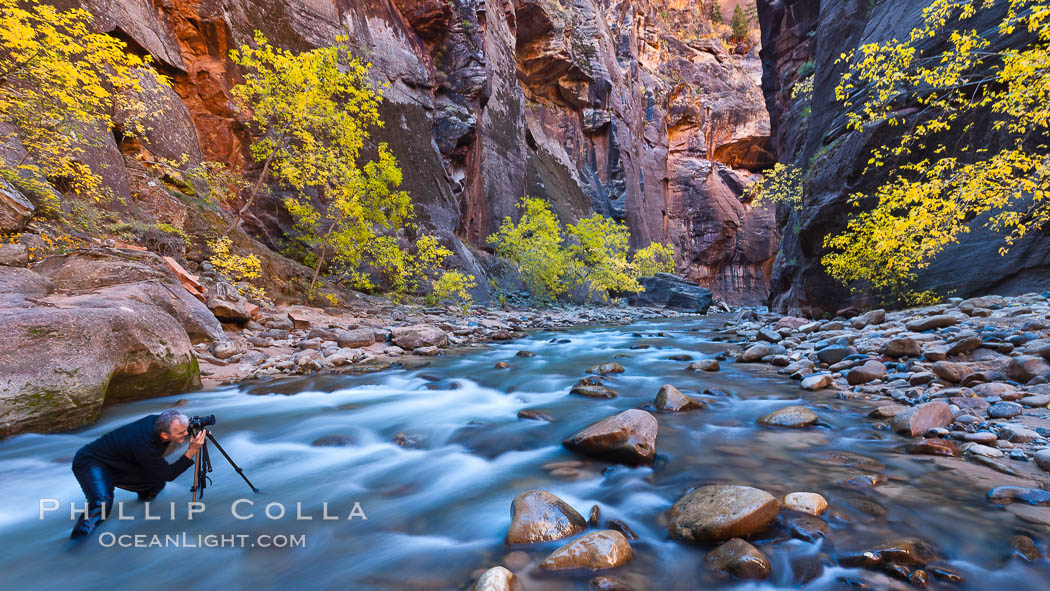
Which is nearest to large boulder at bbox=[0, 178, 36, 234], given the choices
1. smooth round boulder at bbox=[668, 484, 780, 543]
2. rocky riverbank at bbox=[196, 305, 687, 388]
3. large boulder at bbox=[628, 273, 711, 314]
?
rocky riverbank at bbox=[196, 305, 687, 388]

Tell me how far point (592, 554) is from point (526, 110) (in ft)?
122

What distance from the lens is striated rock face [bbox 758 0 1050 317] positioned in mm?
8594

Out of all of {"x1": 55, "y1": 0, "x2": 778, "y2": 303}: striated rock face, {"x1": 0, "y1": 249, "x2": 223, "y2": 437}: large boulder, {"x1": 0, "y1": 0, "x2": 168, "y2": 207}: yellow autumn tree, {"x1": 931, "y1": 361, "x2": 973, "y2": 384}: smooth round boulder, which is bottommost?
{"x1": 931, "y1": 361, "x2": 973, "y2": 384}: smooth round boulder

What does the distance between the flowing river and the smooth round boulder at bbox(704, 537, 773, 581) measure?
51 mm

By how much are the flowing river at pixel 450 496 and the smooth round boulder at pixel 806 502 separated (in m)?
0.08

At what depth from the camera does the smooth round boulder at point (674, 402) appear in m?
5.32

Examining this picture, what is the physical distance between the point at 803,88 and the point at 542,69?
2250 centimetres

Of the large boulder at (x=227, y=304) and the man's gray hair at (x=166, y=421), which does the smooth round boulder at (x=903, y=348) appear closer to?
the man's gray hair at (x=166, y=421)

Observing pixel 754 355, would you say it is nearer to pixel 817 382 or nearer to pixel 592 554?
pixel 817 382

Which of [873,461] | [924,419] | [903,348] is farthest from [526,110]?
[873,461]

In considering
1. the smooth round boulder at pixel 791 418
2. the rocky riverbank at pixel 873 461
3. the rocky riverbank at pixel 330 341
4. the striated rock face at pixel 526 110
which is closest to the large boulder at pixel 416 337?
the rocky riverbank at pixel 330 341

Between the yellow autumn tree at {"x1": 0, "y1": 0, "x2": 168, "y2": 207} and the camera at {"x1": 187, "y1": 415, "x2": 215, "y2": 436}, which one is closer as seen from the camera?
the camera at {"x1": 187, "y1": 415, "x2": 215, "y2": 436}

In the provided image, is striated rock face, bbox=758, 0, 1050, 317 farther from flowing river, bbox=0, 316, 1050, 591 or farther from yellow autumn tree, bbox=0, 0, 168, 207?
yellow autumn tree, bbox=0, 0, 168, 207

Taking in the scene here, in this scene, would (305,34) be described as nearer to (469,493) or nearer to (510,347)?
(510,347)
